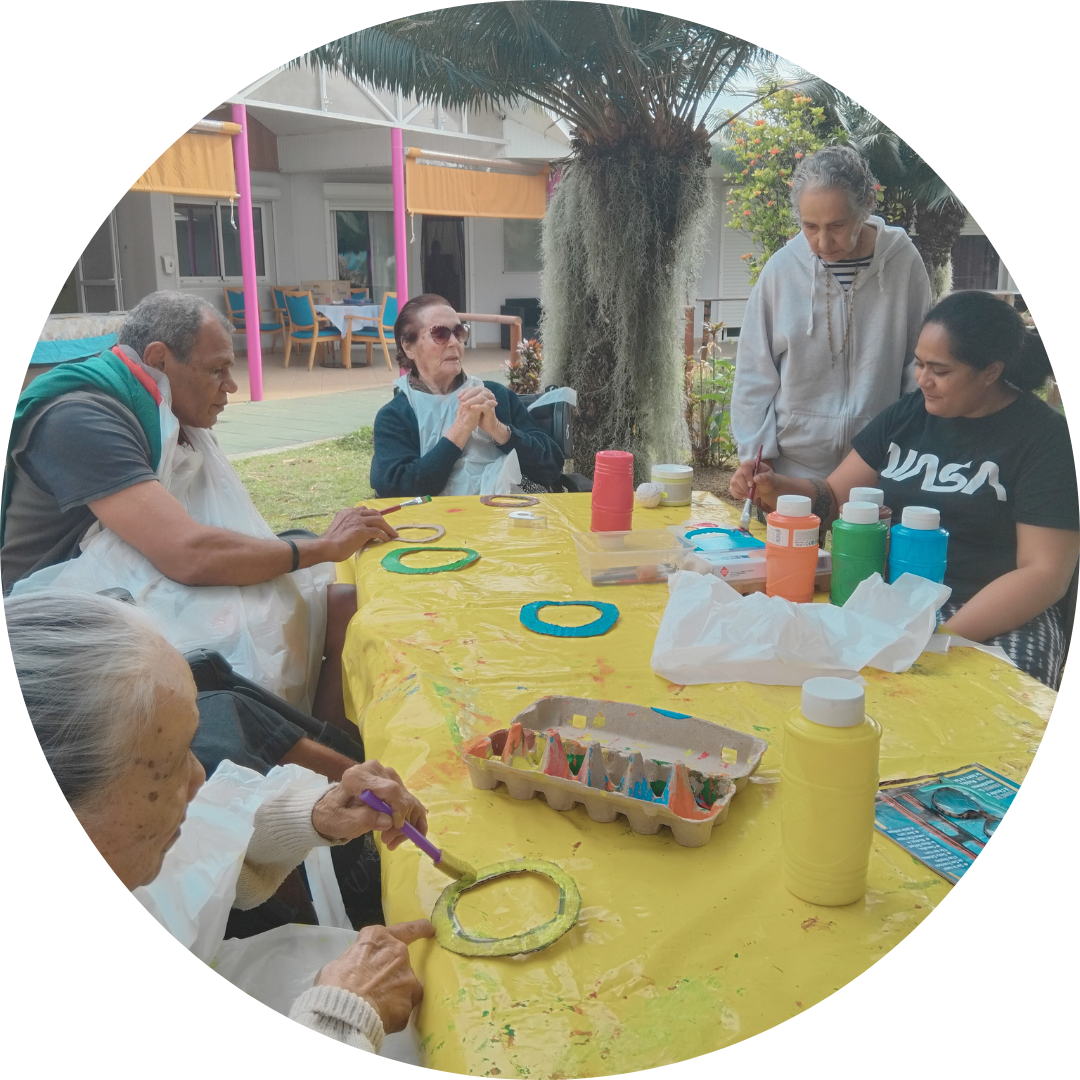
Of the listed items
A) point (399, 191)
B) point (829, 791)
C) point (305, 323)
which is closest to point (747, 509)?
point (829, 791)

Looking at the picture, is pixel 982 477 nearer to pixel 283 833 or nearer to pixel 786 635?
pixel 786 635

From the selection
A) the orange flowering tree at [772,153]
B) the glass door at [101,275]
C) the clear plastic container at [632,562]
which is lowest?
the clear plastic container at [632,562]

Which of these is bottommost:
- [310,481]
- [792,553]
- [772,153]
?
[310,481]

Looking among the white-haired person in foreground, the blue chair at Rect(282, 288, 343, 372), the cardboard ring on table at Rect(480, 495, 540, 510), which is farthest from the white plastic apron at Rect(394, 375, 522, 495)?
the blue chair at Rect(282, 288, 343, 372)

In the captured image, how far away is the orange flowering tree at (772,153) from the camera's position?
4816 millimetres

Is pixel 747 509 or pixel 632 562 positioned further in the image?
pixel 747 509

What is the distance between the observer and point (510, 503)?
204 centimetres

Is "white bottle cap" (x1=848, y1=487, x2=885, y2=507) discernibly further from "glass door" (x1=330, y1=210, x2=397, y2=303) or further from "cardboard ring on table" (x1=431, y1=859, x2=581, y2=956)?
"glass door" (x1=330, y1=210, x2=397, y2=303)

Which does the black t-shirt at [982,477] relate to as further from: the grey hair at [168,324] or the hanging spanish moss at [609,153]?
the hanging spanish moss at [609,153]

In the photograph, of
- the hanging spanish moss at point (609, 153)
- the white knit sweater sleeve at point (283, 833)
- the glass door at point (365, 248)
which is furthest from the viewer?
the glass door at point (365, 248)

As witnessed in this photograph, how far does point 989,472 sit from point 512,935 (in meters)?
1.16

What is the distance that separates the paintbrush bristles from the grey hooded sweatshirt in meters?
1.61

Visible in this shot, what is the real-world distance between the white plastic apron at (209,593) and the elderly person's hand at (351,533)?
124 millimetres

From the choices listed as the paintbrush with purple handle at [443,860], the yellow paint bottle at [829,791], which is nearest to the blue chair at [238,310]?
the paintbrush with purple handle at [443,860]
